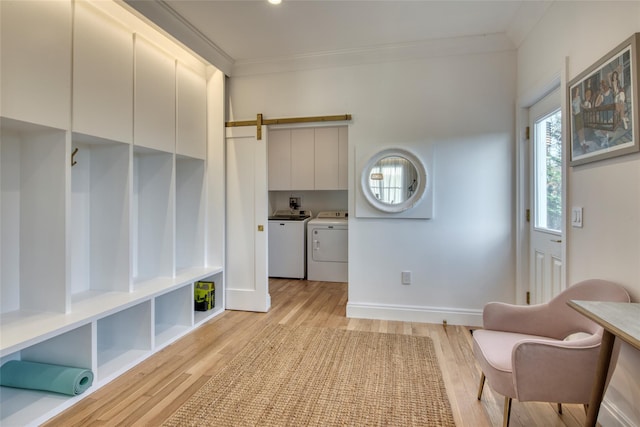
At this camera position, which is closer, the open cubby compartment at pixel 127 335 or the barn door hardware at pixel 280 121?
the open cubby compartment at pixel 127 335

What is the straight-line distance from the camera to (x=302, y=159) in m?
4.88

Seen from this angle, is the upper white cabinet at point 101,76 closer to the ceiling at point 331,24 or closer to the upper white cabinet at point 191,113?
the ceiling at point 331,24

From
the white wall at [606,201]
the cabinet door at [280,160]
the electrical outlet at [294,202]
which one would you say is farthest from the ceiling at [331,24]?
the electrical outlet at [294,202]

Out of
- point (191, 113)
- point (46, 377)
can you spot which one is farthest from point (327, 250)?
point (46, 377)

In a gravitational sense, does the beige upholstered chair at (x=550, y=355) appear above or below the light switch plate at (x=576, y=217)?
below

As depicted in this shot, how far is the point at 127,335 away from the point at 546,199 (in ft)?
11.3

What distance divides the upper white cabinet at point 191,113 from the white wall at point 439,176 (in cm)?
101

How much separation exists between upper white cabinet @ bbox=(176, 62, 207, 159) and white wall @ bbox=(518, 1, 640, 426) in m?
2.97

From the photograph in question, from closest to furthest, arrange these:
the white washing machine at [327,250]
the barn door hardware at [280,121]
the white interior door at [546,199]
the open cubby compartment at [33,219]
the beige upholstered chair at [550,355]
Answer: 1. the beige upholstered chair at [550,355]
2. the open cubby compartment at [33,219]
3. the white interior door at [546,199]
4. the barn door hardware at [280,121]
5. the white washing machine at [327,250]

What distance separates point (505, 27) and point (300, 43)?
1.76 meters

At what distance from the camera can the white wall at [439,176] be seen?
9.11ft

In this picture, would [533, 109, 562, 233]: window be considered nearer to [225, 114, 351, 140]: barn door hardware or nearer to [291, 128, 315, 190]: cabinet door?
[225, 114, 351, 140]: barn door hardware

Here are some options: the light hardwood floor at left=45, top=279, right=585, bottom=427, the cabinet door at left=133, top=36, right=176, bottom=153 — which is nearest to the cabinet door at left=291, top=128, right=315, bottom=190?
the light hardwood floor at left=45, top=279, right=585, bottom=427

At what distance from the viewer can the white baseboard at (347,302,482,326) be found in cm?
285
